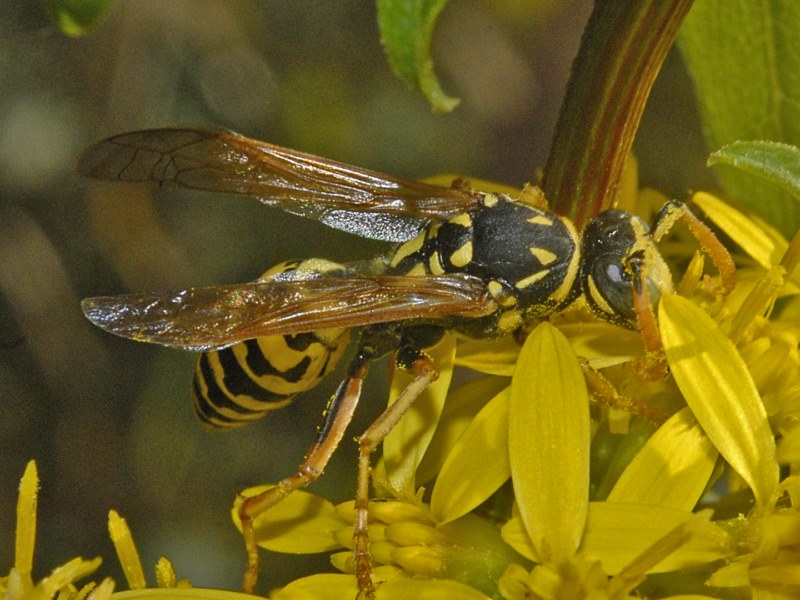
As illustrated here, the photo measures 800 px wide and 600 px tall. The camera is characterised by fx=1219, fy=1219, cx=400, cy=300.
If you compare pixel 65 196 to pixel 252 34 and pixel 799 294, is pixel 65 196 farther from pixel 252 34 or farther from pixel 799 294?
pixel 799 294

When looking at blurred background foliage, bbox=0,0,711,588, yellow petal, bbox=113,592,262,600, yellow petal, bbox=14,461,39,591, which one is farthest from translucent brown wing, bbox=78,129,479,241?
blurred background foliage, bbox=0,0,711,588

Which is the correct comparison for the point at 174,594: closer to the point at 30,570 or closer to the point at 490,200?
the point at 30,570

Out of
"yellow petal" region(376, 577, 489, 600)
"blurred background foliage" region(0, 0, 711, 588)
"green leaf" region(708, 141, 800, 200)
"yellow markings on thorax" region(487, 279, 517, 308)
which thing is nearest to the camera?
"green leaf" region(708, 141, 800, 200)

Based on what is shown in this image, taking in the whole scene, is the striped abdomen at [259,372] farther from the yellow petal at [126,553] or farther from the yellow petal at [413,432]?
the yellow petal at [126,553]

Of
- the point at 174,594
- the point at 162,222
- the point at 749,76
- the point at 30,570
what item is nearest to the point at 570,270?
the point at 749,76

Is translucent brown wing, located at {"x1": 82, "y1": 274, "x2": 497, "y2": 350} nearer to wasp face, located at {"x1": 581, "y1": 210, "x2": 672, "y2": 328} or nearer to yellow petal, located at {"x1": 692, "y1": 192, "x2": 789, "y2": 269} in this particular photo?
wasp face, located at {"x1": 581, "y1": 210, "x2": 672, "y2": 328}

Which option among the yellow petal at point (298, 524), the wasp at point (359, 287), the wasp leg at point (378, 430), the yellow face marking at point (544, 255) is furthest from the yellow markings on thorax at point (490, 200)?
the yellow petal at point (298, 524)
